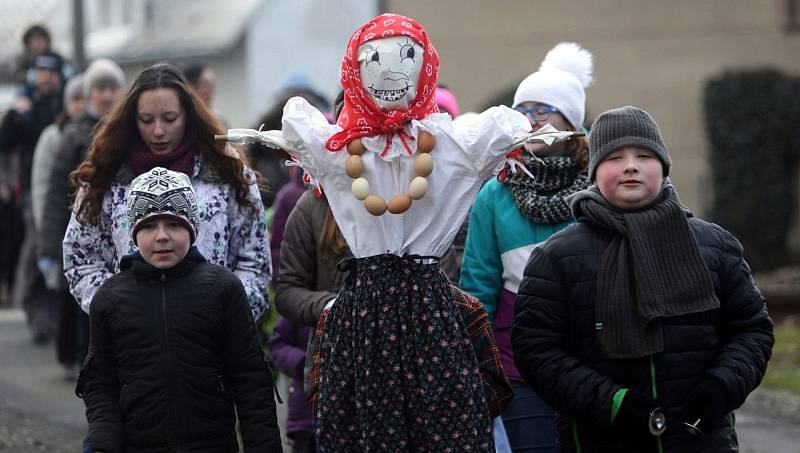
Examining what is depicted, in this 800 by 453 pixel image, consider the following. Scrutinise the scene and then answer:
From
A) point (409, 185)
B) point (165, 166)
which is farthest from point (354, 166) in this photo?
point (165, 166)

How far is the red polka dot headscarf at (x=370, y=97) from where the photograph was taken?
4551 millimetres

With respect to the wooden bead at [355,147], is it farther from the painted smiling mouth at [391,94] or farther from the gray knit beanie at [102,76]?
the gray knit beanie at [102,76]

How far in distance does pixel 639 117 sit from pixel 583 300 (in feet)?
2.09

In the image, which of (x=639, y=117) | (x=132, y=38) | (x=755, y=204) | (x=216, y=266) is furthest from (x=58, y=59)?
(x=132, y=38)

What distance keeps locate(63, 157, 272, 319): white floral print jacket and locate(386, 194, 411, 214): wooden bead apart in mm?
1009

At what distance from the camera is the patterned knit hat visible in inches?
193

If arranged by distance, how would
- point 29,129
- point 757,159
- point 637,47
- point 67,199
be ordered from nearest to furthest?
1. point 67,199
2. point 29,129
3. point 757,159
4. point 637,47

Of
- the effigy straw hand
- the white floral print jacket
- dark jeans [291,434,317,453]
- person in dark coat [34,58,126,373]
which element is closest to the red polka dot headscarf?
the effigy straw hand

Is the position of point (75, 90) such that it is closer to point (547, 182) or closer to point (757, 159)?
point (547, 182)

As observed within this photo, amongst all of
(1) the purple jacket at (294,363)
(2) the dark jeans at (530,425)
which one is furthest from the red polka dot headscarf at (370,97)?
(1) the purple jacket at (294,363)

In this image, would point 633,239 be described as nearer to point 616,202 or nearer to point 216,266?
point 616,202

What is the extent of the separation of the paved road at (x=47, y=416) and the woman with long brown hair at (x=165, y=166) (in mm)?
2547

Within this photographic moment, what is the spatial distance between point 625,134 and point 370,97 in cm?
85

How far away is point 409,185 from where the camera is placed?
14.9ft
